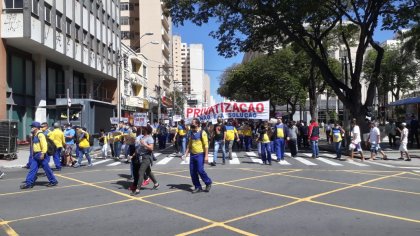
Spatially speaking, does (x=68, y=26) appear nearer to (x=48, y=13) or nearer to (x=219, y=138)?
(x=48, y=13)

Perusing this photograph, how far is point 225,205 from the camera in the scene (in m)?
8.99

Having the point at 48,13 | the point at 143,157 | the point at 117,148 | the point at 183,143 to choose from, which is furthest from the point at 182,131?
the point at 48,13

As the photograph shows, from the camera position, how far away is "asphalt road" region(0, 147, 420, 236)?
7156 mm

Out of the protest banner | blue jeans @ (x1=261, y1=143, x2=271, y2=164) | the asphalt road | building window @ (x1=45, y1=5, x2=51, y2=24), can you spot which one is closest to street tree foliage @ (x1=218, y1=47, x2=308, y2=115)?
the protest banner

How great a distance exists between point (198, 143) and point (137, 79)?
5118 cm

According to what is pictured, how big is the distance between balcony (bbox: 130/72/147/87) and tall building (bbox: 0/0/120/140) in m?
16.0

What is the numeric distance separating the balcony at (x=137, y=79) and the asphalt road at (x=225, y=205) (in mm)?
44826

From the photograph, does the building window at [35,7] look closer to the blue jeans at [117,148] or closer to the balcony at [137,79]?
the blue jeans at [117,148]

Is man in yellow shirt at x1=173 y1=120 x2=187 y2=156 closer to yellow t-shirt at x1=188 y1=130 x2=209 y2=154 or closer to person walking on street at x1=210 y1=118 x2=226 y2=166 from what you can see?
person walking on street at x1=210 y1=118 x2=226 y2=166

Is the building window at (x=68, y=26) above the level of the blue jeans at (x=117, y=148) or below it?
above

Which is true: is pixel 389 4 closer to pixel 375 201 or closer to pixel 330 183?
pixel 330 183

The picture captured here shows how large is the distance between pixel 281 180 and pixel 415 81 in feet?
182

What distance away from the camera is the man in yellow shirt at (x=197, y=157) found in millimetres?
10516

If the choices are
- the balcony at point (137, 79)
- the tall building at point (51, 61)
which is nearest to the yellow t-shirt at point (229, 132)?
the tall building at point (51, 61)
